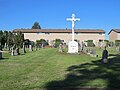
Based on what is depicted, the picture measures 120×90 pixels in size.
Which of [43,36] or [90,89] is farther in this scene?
[43,36]

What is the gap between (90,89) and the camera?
362 inches

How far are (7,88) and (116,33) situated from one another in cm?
8071

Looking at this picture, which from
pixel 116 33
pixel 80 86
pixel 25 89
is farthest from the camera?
pixel 116 33

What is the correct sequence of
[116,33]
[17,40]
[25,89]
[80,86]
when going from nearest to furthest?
[25,89], [80,86], [17,40], [116,33]

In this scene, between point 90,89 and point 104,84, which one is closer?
point 90,89

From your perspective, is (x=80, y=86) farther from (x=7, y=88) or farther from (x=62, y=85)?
(x=7, y=88)

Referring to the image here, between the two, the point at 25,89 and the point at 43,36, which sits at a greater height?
the point at 43,36

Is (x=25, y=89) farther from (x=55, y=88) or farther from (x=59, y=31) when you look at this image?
(x=59, y=31)

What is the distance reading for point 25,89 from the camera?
912 cm

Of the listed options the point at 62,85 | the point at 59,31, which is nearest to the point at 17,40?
the point at 62,85

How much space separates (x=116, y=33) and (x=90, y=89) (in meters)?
80.1

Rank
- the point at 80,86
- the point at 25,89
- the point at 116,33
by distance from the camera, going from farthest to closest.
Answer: the point at 116,33
the point at 80,86
the point at 25,89

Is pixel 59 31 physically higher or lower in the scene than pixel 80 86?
higher

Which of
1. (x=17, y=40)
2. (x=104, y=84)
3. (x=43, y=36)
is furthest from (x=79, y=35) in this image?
(x=104, y=84)
